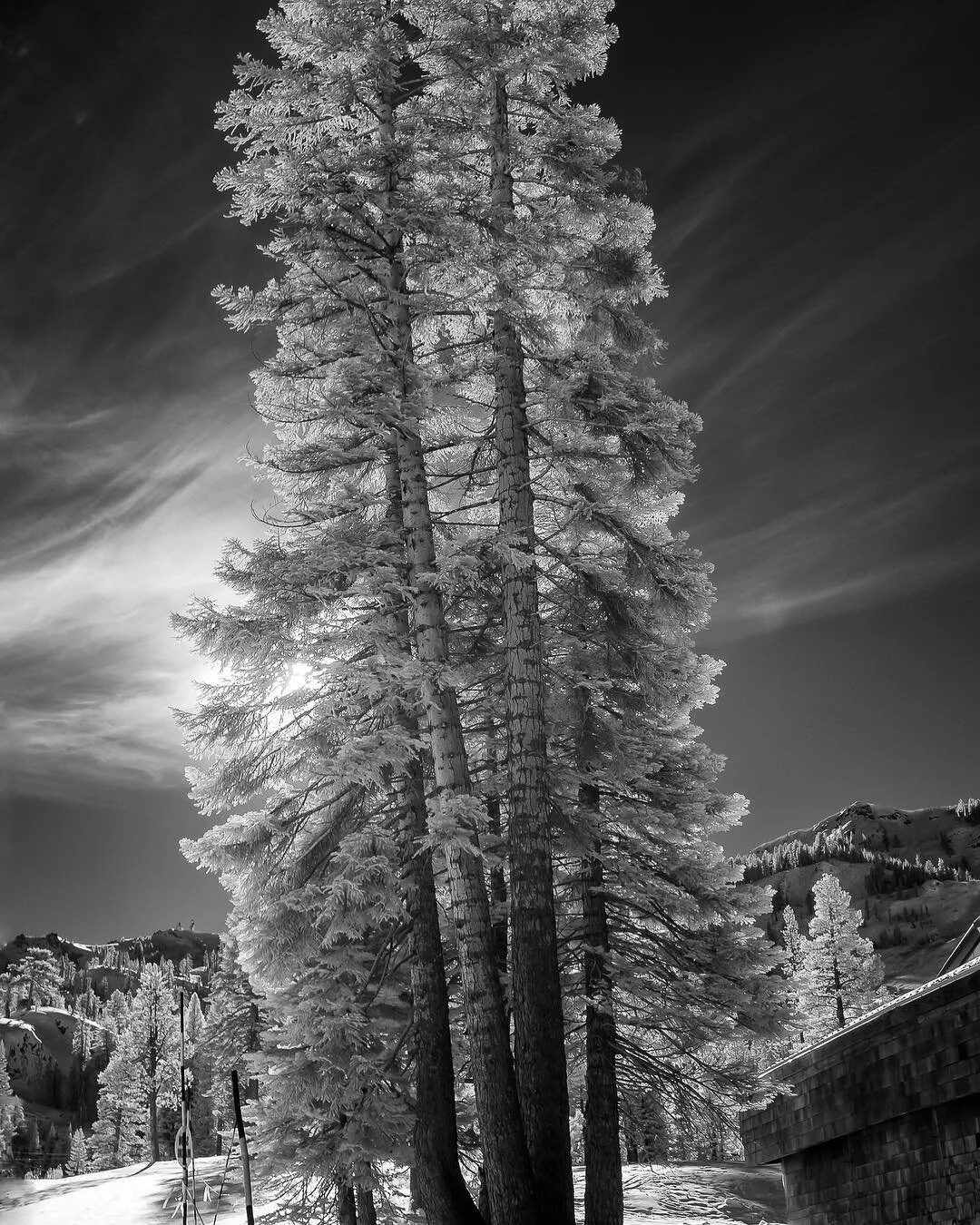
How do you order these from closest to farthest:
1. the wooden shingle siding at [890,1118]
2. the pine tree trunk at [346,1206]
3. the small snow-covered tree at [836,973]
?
1. the wooden shingle siding at [890,1118]
2. the pine tree trunk at [346,1206]
3. the small snow-covered tree at [836,973]

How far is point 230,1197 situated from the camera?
102 ft

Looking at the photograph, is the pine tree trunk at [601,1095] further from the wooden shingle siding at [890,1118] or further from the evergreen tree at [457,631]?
the wooden shingle siding at [890,1118]

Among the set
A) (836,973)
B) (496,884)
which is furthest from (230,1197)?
(836,973)

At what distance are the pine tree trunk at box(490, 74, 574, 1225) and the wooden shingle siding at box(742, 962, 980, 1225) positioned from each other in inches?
143

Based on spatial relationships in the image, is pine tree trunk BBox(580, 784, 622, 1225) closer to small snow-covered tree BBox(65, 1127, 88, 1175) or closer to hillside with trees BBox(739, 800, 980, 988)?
small snow-covered tree BBox(65, 1127, 88, 1175)

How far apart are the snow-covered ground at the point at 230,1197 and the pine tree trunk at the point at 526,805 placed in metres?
5.35

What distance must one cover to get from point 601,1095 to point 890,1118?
4.20m

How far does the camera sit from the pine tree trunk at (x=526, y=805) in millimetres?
10695

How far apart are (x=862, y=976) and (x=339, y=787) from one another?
4243 centimetres

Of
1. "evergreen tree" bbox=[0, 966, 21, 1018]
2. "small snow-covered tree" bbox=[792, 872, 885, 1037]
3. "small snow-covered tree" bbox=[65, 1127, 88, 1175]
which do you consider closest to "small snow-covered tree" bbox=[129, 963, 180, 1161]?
"small snow-covered tree" bbox=[65, 1127, 88, 1175]

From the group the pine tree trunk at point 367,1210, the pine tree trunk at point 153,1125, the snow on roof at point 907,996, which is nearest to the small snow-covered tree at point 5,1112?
the pine tree trunk at point 153,1125

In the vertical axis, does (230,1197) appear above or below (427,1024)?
below

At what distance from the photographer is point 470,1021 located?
11008mm

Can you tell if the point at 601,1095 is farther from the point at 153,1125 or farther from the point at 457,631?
the point at 153,1125
